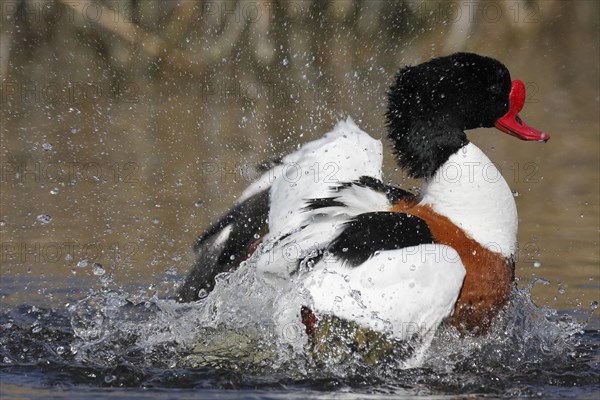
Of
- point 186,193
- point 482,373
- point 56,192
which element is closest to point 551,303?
point 482,373

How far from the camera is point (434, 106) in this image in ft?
15.6

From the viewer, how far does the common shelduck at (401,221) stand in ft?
14.1

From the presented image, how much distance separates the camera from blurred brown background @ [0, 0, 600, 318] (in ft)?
21.2

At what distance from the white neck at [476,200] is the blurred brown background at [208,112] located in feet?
3.94

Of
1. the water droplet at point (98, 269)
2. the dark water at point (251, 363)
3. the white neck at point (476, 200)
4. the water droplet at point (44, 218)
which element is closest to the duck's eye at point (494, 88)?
the white neck at point (476, 200)


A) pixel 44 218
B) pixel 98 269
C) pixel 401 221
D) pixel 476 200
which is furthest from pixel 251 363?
pixel 44 218

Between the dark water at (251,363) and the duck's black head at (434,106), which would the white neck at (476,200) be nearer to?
the duck's black head at (434,106)

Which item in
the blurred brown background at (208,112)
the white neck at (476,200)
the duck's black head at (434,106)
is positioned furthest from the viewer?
the blurred brown background at (208,112)

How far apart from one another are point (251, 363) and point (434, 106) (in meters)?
1.35

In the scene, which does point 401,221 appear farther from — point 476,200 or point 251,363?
point 251,363

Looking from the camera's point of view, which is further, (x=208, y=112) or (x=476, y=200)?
(x=208, y=112)

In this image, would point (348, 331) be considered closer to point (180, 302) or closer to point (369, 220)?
point (369, 220)

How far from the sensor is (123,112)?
1006 centimetres

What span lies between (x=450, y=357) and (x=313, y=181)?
0.99 m
